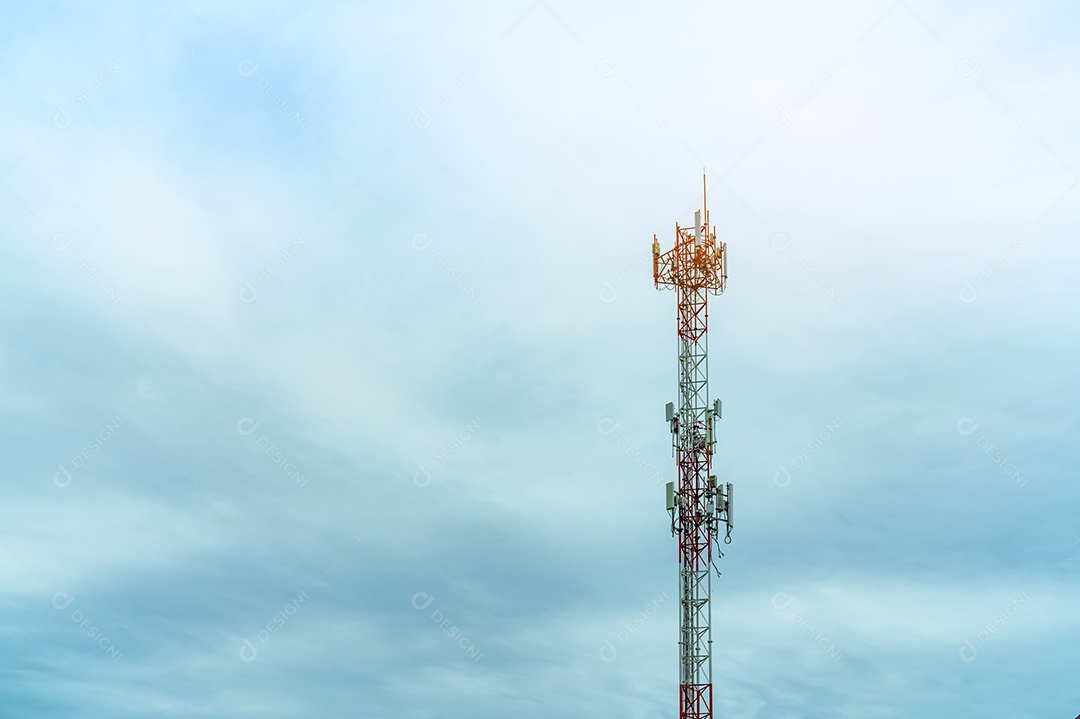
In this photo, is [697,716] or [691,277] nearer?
[697,716]

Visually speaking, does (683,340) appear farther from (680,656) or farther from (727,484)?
(680,656)

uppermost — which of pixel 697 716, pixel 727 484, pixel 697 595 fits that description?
pixel 727 484

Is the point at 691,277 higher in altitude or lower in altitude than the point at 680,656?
higher

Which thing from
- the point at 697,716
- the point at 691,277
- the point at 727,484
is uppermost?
the point at 691,277

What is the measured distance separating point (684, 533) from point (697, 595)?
13.7ft

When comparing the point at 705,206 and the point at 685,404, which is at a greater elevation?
the point at 705,206

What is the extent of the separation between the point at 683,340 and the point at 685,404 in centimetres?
452

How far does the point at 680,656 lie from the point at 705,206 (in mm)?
30972

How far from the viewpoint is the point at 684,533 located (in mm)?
84625

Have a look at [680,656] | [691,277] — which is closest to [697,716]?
[680,656]

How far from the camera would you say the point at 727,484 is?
8512 cm

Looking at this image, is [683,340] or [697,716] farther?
[683,340]

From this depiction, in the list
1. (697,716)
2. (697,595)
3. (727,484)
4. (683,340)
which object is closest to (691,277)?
(683,340)

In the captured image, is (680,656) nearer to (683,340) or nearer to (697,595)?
(697,595)
